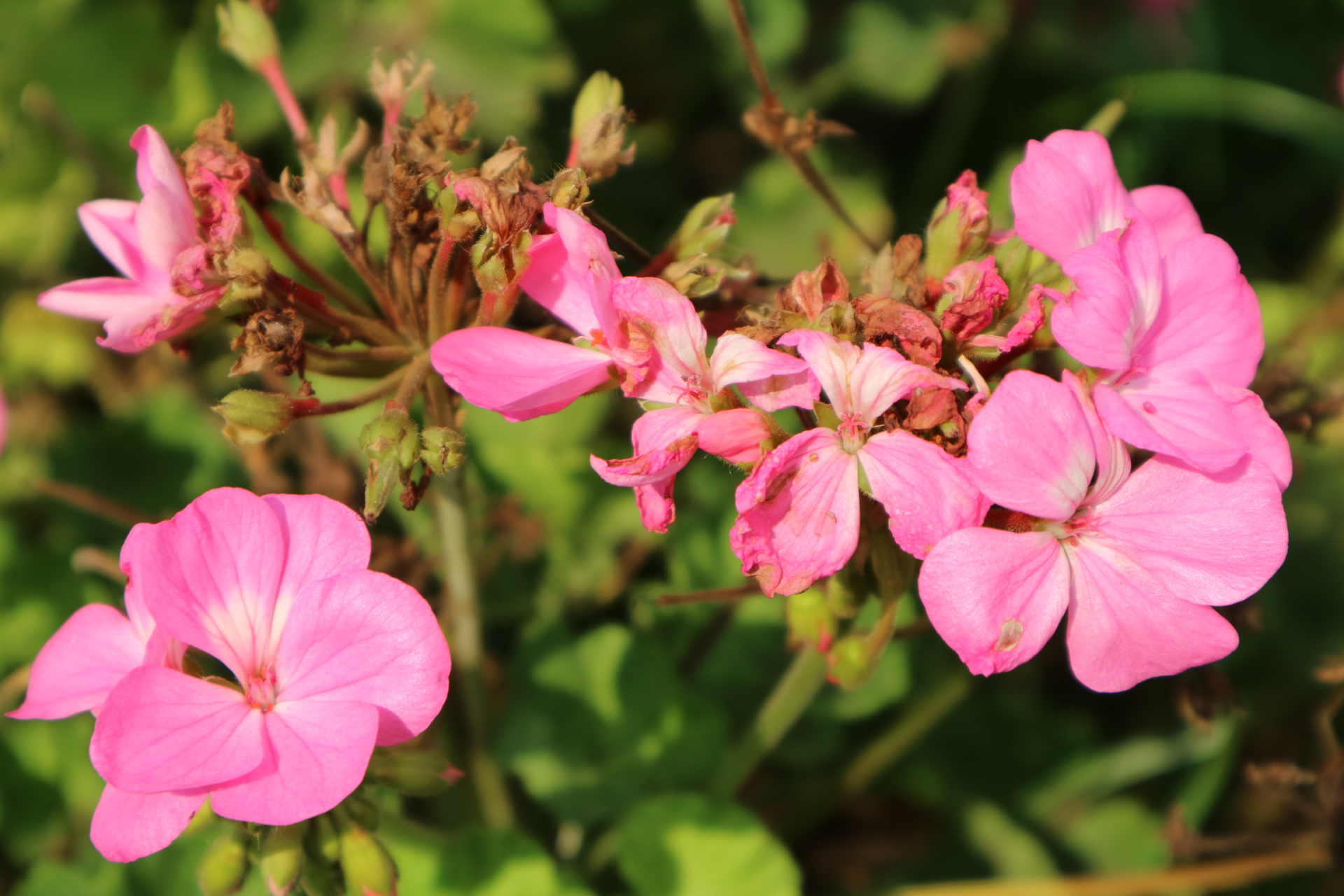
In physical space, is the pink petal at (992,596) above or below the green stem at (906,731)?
above

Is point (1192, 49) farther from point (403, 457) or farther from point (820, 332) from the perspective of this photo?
point (403, 457)

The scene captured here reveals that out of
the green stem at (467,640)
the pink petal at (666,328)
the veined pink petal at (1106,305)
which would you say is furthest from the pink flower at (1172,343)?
the green stem at (467,640)

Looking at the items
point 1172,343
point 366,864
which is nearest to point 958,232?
Result: point 1172,343

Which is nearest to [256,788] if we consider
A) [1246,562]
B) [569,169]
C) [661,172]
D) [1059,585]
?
[569,169]

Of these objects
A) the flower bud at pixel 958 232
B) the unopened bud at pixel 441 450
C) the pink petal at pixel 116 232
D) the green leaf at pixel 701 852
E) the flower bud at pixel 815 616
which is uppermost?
the flower bud at pixel 958 232

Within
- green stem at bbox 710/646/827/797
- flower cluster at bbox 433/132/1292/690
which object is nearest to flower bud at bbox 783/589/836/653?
green stem at bbox 710/646/827/797

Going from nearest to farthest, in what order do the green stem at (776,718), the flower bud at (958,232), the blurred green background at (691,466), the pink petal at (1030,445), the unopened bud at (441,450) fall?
the pink petal at (1030,445) < the unopened bud at (441,450) < the flower bud at (958,232) < the green stem at (776,718) < the blurred green background at (691,466)

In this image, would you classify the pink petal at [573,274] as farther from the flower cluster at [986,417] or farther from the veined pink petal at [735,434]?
the veined pink petal at [735,434]
